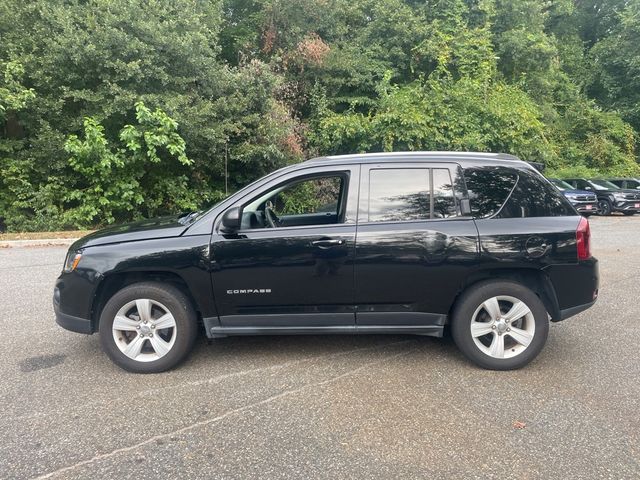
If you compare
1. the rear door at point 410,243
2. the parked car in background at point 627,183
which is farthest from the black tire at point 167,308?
the parked car in background at point 627,183

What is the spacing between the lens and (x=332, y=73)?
20.8m

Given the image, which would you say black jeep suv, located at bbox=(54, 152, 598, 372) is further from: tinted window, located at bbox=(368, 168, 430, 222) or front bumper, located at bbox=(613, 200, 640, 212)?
front bumper, located at bbox=(613, 200, 640, 212)

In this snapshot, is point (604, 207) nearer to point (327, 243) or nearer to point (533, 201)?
point (533, 201)

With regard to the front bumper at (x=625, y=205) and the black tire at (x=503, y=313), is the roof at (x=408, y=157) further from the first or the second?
the front bumper at (x=625, y=205)

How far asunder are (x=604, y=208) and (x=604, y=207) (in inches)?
1.8

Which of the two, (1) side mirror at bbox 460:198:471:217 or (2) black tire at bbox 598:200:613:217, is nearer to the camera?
(1) side mirror at bbox 460:198:471:217

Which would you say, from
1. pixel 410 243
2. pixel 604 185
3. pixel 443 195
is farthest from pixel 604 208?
pixel 410 243

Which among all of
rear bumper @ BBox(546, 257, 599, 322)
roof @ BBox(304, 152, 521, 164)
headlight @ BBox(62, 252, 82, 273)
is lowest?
rear bumper @ BBox(546, 257, 599, 322)

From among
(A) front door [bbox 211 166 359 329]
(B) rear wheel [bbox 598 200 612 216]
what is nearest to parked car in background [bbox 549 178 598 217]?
(B) rear wheel [bbox 598 200 612 216]

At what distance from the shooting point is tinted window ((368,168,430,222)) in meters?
3.99

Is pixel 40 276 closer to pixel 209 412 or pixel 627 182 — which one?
pixel 209 412

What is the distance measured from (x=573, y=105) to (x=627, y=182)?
31.4 ft

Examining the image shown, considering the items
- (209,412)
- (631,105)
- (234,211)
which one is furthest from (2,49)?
(631,105)

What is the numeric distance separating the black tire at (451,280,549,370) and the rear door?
0.54 ft
